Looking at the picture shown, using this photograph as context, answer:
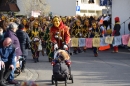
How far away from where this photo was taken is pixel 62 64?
10.3 meters

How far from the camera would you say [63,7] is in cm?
5831

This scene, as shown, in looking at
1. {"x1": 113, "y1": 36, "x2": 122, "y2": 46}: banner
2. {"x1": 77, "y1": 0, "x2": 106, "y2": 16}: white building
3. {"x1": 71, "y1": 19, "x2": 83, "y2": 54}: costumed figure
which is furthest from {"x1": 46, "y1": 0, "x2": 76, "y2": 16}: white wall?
{"x1": 113, "y1": 36, "x2": 122, "y2": 46}: banner

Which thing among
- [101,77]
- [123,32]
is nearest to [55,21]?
[101,77]

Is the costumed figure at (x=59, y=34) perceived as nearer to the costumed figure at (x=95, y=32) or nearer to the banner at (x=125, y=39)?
the costumed figure at (x=95, y=32)

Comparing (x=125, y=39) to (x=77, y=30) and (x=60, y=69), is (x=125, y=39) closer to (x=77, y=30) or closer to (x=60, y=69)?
(x=77, y=30)

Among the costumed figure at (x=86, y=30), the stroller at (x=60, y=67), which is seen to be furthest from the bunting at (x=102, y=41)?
the stroller at (x=60, y=67)

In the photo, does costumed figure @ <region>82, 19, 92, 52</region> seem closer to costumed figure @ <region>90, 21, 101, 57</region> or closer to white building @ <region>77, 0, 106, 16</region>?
costumed figure @ <region>90, 21, 101, 57</region>

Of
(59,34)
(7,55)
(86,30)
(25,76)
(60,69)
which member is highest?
(59,34)

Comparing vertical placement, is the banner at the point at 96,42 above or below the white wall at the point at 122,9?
below

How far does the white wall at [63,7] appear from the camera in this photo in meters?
57.7

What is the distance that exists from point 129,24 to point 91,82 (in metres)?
10.8

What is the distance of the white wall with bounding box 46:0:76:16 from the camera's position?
5769cm

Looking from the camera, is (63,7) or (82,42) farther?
(63,7)

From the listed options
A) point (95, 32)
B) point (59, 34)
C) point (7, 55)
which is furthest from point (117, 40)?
point (7, 55)
